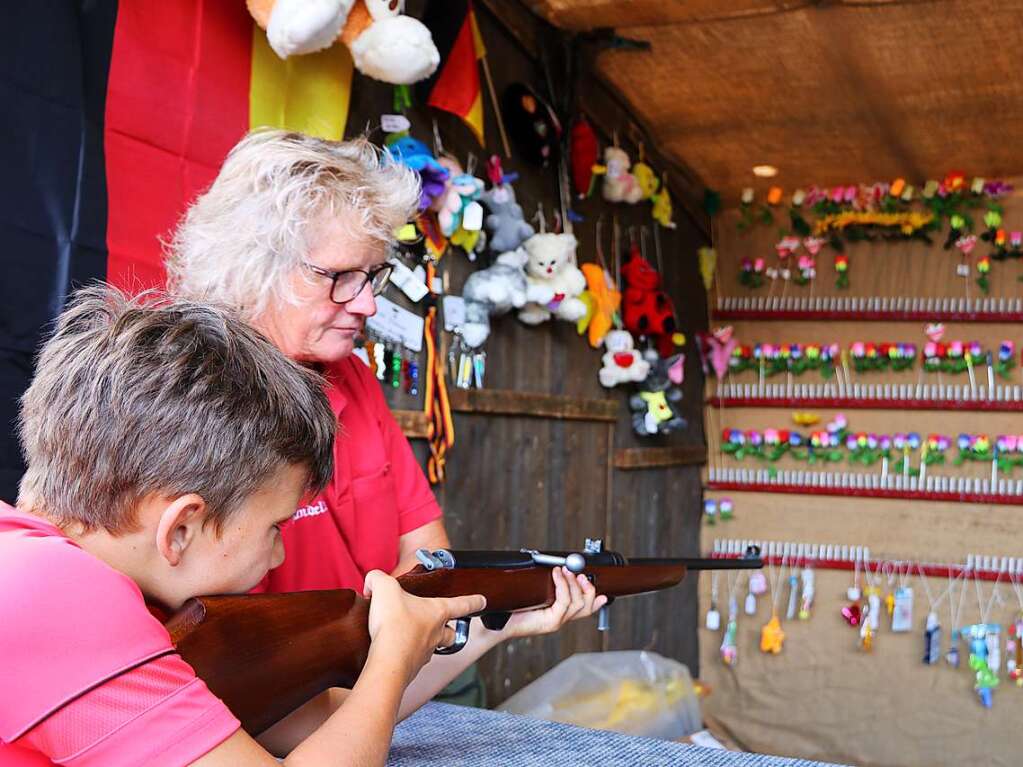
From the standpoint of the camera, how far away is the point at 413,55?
7.22 feet

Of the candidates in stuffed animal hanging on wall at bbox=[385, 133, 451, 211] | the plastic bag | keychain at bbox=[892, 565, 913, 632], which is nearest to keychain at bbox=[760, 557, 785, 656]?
keychain at bbox=[892, 565, 913, 632]

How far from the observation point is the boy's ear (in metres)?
0.76

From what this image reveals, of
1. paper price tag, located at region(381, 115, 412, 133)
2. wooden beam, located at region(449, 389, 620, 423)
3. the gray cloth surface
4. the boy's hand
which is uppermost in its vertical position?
paper price tag, located at region(381, 115, 412, 133)

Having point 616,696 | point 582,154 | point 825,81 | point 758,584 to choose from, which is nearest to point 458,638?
point 616,696

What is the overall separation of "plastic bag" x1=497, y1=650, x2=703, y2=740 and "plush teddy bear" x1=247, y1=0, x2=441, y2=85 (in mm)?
1707

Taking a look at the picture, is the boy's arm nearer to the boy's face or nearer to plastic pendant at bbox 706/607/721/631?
the boy's face

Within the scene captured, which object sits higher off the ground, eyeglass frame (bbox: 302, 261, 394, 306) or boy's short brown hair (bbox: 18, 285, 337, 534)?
eyeglass frame (bbox: 302, 261, 394, 306)

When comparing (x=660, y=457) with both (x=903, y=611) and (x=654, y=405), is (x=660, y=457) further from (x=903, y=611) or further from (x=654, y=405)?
(x=903, y=611)

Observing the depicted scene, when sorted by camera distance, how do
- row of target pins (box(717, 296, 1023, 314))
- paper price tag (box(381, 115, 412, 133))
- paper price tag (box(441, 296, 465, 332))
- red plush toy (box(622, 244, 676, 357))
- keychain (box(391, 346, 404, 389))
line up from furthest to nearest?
1. row of target pins (box(717, 296, 1023, 314))
2. red plush toy (box(622, 244, 676, 357))
3. paper price tag (box(441, 296, 465, 332))
4. keychain (box(391, 346, 404, 389))
5. paper price tag (box(381, 115, 412, 133))

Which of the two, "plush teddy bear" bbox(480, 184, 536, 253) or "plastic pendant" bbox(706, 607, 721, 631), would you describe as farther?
"plastic pendant" bbox(706, 607, 721, 631)

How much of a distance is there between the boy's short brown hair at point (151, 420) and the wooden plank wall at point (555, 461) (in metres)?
1.72

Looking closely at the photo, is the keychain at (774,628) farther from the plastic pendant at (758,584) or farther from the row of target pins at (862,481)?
the row of target pins at (862,481)

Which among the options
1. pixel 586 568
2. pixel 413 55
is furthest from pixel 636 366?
pixel 586 568

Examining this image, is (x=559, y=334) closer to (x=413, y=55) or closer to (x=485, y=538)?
(x=485, y=538)
